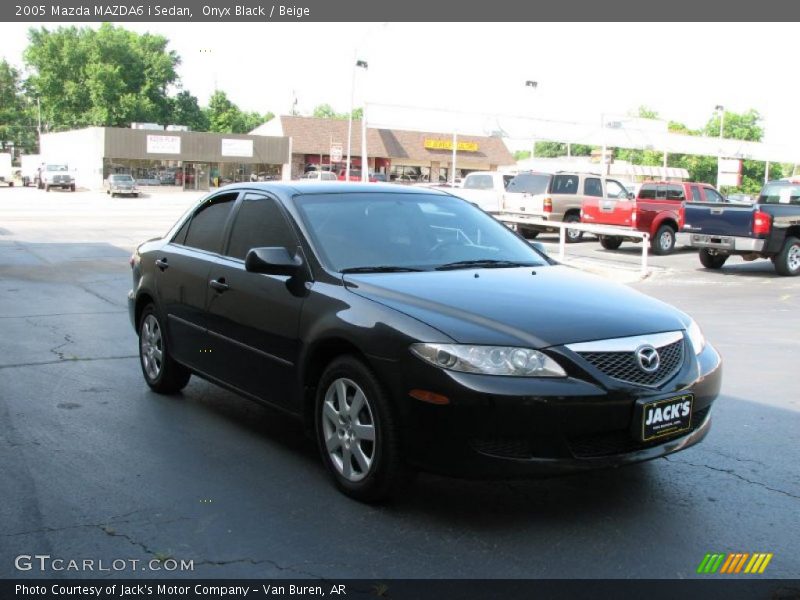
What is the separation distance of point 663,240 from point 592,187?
354 cm

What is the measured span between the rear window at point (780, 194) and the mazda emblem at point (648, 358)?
1599 centimetres

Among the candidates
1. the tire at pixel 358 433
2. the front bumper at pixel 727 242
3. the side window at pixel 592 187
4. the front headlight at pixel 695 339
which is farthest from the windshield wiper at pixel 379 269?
the side window at pixel 592 187

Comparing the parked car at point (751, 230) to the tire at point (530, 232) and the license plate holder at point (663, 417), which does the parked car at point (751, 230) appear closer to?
the tire at point (530, 232)

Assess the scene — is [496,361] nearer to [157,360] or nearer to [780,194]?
[157,360]

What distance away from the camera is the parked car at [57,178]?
205 ft

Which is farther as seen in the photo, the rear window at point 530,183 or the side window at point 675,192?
the rear window at point 530,183

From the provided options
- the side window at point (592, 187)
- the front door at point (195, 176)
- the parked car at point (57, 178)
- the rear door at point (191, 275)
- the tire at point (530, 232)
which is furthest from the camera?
Answer: the front door at point (195, 176)

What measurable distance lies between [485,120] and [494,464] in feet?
114

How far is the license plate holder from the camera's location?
3990mm

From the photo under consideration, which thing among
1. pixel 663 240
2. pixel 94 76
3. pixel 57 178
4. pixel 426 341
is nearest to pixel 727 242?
pixel 663 240

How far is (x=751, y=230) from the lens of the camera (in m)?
16.9

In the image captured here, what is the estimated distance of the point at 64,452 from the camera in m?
→ 5.23

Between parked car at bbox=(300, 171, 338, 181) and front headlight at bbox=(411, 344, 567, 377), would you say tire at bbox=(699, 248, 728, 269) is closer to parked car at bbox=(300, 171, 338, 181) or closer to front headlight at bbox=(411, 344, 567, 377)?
front headlight at bbox=(411, 344, 567, 377)

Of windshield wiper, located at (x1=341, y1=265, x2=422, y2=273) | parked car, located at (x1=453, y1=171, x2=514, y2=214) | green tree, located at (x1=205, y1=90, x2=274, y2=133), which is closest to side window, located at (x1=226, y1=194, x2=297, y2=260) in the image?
windshield wiper, located at (x1=341, y1=265, x2=422, y2=273)
